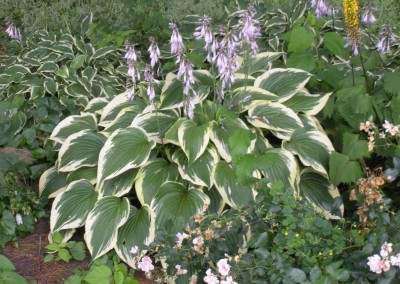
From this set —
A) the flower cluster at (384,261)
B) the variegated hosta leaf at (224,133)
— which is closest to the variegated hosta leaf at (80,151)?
the variegated hosta leaf at (224,133)

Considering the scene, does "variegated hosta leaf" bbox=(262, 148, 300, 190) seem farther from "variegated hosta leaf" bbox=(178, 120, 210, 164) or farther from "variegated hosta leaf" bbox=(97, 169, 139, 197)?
"variegated hosta leaf" bbox=(97, 169, 139, 197)

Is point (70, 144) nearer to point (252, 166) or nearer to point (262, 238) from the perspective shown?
point (252, 166)

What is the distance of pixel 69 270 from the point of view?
3.62 m

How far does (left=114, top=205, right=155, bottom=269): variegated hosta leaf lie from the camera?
3.59m

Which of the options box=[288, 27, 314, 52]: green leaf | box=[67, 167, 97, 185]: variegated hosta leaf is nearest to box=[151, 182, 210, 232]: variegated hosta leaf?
box=[67, 167, 97, 185]: variegated hosta leaf

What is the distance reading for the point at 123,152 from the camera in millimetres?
3803

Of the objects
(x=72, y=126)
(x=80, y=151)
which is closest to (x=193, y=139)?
(x=80, y=151)

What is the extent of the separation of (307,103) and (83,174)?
1654 mm

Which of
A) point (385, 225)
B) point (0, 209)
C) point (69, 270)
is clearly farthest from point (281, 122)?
point (0, 209)

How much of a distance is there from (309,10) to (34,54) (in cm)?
270

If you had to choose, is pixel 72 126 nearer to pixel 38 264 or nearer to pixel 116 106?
pixel 116 106

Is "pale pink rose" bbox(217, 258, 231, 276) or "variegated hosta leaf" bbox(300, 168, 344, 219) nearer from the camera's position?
"pale pink rose" bbox(217, 258, 231, 276)

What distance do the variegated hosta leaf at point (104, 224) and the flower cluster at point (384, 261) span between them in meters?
1.64

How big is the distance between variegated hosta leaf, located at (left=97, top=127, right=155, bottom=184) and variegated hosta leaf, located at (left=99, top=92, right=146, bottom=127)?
512 millimetres
